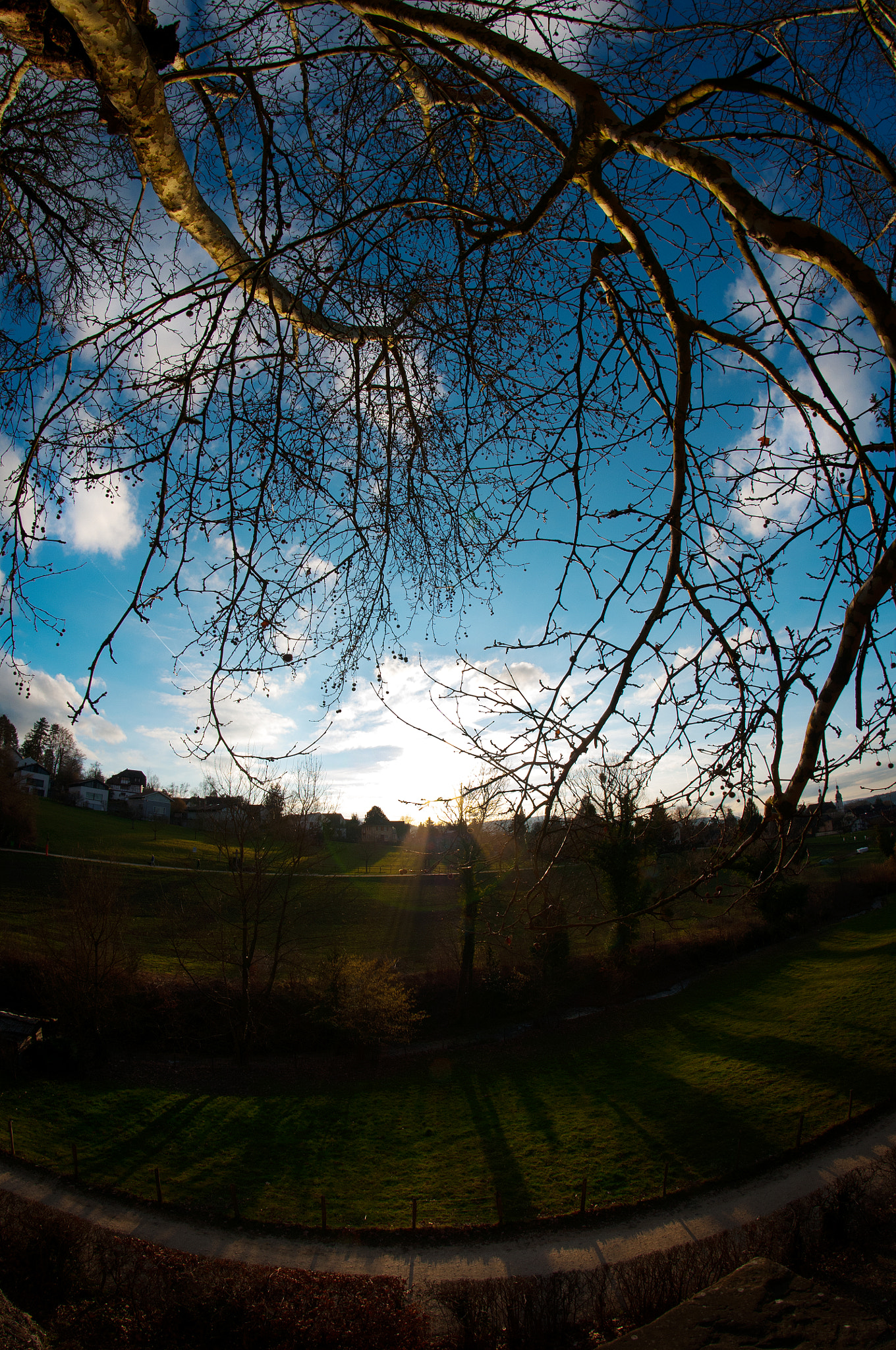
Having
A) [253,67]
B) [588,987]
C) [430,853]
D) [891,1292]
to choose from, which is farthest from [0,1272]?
[588,987]

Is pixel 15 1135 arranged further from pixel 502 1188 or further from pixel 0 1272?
pixel 502 1188

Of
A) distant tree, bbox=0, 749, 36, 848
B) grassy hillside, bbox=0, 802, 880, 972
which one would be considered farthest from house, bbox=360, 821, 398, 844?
distant tree, bbox=0, 749, 36, 848

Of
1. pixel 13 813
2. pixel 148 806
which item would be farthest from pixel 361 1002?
pixel 148 806

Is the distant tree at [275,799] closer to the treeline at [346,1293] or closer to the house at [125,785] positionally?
the treeline at [346,1293]

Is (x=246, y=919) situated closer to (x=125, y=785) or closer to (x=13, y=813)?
(x=13, y=813)

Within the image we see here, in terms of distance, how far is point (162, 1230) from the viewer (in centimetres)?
1324

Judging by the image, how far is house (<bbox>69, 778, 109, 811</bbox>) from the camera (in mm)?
64062

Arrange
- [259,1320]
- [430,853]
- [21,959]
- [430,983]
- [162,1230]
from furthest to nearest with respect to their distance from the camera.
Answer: [430,983]
[21,959]
[162,1230]
[259,1320]
[430,853]

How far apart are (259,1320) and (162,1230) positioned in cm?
595

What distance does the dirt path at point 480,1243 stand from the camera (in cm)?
1220

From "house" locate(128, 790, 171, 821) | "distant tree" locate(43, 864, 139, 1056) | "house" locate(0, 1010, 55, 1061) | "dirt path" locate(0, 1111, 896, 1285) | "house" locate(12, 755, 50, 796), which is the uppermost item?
"house" locate(12, 755, 50, 796)

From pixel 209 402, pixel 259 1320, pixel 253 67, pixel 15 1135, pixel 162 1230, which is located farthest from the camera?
pixel 15 1135

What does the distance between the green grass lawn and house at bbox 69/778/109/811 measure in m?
51.7

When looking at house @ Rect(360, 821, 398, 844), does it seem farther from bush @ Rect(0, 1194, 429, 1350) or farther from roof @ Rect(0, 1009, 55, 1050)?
bush @ Rect(0, 1194, 429, 1350)
